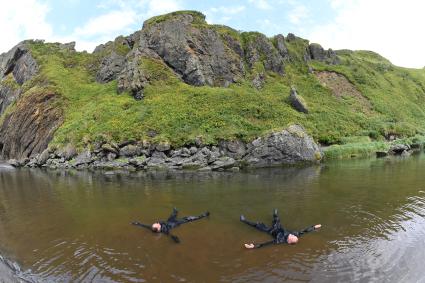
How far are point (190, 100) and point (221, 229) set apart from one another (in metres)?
44.8

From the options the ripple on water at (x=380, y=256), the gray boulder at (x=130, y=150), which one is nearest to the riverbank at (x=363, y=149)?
the gray boulder at (x=130, y=150)

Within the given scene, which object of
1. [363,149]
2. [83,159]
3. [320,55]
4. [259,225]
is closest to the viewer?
[259,225]

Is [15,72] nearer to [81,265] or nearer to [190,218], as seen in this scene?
[190,218]

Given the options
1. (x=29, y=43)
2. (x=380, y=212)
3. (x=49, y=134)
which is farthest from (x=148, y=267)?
(x=29, y=43)

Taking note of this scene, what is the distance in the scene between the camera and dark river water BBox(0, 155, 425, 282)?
1556cm

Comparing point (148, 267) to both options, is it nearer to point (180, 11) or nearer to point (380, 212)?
point (380, 212)

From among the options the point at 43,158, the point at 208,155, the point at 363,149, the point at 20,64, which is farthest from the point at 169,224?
the point at 20,64

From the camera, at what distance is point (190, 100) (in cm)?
6431

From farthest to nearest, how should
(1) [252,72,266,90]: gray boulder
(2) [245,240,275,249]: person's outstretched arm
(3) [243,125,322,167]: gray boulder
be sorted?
(1) [252,72,266,90]: gray boulder → (3) [243,125,322,167]: gray boulder → (2) [245,240,275,249]: person's outstretched arm

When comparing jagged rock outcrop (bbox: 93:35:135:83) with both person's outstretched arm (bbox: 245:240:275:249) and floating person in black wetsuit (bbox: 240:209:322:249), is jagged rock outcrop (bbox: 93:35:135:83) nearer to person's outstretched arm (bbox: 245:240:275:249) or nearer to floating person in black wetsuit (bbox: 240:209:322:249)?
floating person in black wetsuit (bbox: 240:209:322:249)

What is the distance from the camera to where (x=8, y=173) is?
53.6 metres

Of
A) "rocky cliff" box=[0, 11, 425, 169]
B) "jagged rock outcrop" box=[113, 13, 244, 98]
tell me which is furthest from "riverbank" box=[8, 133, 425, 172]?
"jagged rock outcrop" box=[113, 13, 244, 98]

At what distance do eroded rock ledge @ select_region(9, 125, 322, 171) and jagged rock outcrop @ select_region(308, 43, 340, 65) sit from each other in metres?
54.6

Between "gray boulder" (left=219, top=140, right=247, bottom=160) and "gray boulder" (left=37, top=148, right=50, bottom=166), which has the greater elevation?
"gray boulder" (left=219, top=140, right=247, bottom=160)
